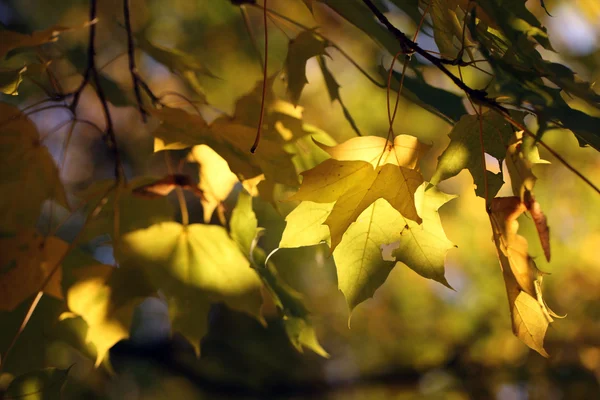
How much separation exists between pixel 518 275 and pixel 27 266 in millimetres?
800

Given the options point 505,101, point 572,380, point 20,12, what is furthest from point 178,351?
point 505,101

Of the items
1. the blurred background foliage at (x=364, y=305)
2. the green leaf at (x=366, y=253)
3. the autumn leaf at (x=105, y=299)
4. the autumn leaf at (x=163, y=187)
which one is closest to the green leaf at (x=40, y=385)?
the autumn leaf at (x=105, y=299)

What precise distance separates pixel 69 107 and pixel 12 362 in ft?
1.56

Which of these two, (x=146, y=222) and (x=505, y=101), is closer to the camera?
(x=505, y=101)

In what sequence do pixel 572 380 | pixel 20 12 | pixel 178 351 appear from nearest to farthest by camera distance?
pixel 572 380
pixel 178 351
pixel 20 12

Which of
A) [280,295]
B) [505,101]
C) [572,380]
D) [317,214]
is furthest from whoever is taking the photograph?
[572,380]

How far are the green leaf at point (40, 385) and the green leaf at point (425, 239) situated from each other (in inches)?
19.8

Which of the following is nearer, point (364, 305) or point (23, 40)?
point (23, 40)

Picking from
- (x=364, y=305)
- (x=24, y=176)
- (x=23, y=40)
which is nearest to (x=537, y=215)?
(x=23, y=40)

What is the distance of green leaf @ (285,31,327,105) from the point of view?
3.38 feet

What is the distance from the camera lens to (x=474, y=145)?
2.65 feet

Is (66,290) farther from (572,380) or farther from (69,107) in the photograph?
(572,380)

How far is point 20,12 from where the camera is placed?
327 cm

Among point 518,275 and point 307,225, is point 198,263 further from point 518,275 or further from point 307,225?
point 518,275
